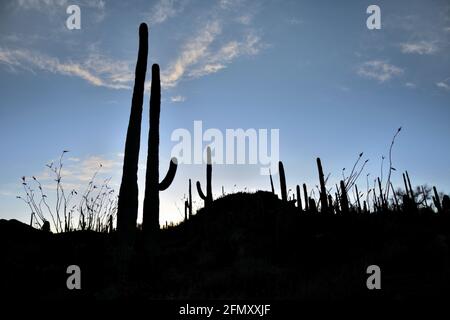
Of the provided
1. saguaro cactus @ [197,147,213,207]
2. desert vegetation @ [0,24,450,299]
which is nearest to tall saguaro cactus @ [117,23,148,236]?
desert vegetation @ [0,24,450,299]

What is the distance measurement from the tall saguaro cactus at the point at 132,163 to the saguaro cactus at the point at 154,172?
64cm

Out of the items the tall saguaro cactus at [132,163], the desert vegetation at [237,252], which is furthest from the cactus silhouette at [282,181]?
the tall saguaro cactus at [132,163]

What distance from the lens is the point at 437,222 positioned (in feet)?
28.9

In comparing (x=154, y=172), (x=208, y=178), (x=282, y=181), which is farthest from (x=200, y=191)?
(x=154, y=172)

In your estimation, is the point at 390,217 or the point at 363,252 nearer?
the point at 363,252

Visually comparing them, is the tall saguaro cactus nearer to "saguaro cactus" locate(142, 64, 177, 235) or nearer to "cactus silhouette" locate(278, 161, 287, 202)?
"saguaro cactus" locate(142, 64, 177, 235)

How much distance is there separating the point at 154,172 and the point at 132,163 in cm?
85

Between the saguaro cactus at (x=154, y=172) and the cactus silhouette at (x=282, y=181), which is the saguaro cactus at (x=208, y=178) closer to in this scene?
the cactus silhouette at (x=282, y=181)

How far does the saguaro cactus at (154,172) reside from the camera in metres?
8.24

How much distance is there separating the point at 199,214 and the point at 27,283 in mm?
11642
